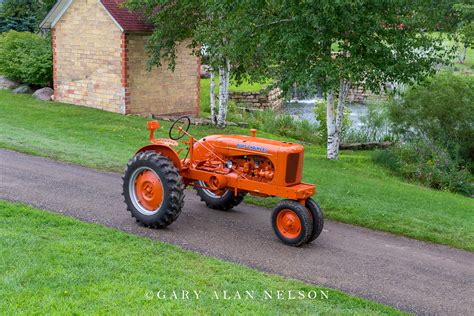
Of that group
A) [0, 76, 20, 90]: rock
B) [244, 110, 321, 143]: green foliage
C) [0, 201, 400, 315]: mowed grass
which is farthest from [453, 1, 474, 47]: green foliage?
[0, 76, 20, 90]: rock

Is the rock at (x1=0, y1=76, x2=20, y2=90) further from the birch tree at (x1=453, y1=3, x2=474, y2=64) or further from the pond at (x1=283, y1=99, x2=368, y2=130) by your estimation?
the birch tree at (x1=453, y1=3, x2=474, y2=64)

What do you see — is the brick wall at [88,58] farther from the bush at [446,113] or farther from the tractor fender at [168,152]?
the tractor fender at [168,152]

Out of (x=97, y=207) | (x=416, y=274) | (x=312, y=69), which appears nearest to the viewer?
(x=416, y=274)

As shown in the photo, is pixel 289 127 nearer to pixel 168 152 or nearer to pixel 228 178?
pixel 168 152

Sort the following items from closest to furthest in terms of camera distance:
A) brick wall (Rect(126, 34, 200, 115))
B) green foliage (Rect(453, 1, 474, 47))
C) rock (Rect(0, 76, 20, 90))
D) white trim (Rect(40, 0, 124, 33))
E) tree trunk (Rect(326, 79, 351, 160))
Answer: green foliage (Rect(453, 1, 474, 47)), tree trunk (Rect(326, 79, 351, 160)), brick wall (Rect(126, 34, 200, 115)), white trim (Rect(40, 0, 124, 33)), rock (Rect(0, 76, 20, 90))

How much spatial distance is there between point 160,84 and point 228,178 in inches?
601

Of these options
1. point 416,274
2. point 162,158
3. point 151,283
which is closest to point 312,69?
point 162,158

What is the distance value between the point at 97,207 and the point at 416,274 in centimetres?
476

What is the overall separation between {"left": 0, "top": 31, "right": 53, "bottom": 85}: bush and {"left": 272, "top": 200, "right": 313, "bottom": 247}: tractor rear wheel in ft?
62.3

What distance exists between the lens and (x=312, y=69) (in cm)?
1444

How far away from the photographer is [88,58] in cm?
2269

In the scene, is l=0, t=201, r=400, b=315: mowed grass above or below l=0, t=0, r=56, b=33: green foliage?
below

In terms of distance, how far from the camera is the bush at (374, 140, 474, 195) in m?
15.3

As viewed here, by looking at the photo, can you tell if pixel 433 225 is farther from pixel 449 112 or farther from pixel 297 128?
pixel 297 128
